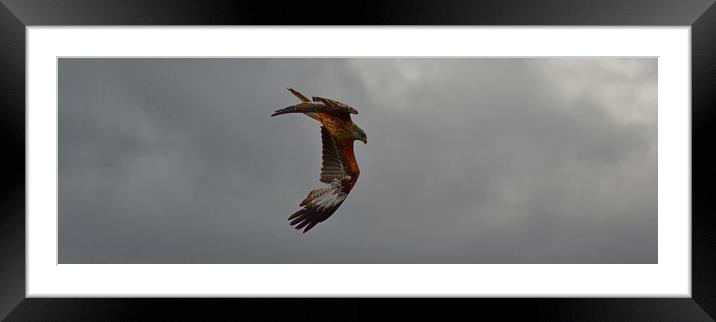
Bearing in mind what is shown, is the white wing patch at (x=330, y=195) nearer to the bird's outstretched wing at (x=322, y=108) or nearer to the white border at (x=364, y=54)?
the bird's outstretched wing at (x=322, y=108)

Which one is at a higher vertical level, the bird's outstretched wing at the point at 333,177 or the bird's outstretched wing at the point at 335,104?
the bird's outstretched wing at the point at 335,104

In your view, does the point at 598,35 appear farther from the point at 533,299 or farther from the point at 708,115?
the point at 533,299

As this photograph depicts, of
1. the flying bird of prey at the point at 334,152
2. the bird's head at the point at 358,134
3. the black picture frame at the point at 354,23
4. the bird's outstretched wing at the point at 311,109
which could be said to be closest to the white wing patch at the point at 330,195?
the flying bird of prey at the point at 334,152

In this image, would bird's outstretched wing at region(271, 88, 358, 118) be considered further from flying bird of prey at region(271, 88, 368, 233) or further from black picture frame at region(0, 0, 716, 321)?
black picture frame at region(0, 0, 716, 321)

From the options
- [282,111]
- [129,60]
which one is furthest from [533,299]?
[129,60]

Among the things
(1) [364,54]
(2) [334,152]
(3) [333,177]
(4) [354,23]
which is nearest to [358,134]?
(2) [334,152]

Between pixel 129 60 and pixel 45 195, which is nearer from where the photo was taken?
pixel 45 195

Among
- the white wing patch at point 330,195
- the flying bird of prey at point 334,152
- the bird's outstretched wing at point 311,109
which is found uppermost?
the bird's outstretched wing at point 311,109
